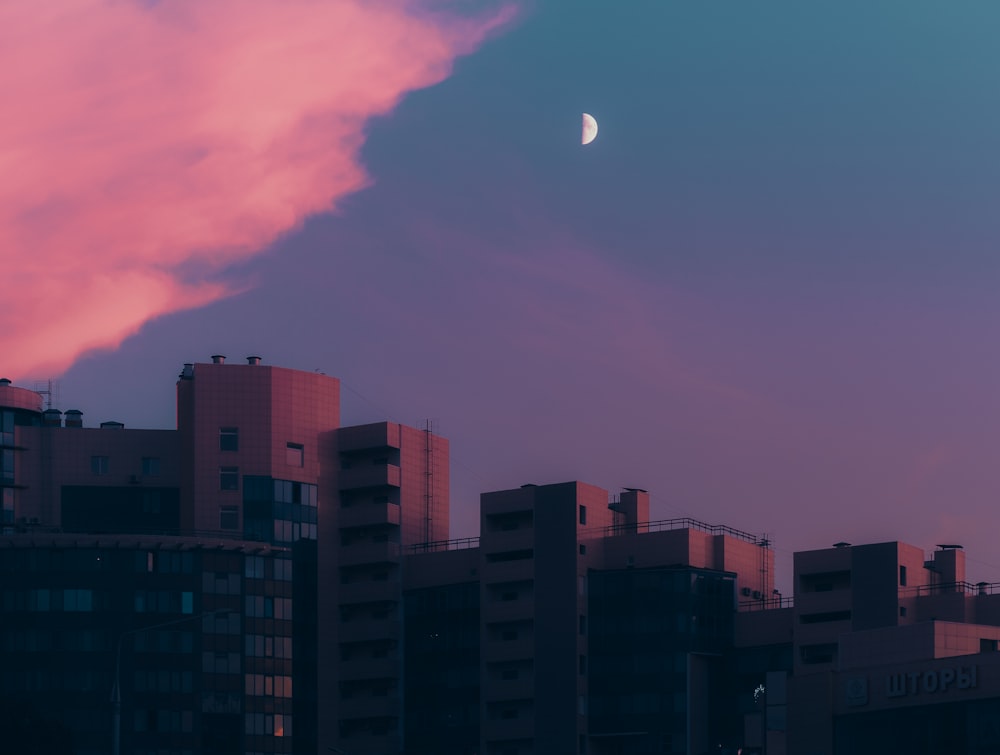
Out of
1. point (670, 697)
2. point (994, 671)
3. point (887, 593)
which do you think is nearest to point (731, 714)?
point (670, 697)

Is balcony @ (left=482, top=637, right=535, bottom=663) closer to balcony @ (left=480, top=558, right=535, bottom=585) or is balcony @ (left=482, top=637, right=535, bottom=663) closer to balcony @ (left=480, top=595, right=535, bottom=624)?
balcony @ (left=480, top=595, right=535, bottom=624)

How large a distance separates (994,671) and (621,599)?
75.4 meters

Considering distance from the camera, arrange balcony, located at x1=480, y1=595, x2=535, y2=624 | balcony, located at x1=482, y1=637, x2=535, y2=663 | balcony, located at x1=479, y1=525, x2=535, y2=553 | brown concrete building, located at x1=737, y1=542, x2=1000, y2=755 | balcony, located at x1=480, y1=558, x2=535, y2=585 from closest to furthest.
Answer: brown concrete building, located at x1=737, y1=542, x2=1000, y2=755
balcony, located at x1=482, y1=637, x2=535, y2=663
balcony, located at x1=480, y1=595, x2=535, y2=624
balcony, located at x1=480, y1=558, x2=535, y2=585
balcony, located at x1=479, y1=525, x2=535, y2=553

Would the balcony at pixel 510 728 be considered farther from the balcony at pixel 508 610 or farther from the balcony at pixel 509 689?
the balcony at pixel 508 610

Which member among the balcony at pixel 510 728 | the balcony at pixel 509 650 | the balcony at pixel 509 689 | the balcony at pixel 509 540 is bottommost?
the balcony at pixel 510 728

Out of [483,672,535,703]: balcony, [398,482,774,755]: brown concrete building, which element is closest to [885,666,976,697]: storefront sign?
[398,482,774,755]: brown concrete building

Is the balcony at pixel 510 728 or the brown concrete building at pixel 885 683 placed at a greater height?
the brown concrete building at pixel 885 683

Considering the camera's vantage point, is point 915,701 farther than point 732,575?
No

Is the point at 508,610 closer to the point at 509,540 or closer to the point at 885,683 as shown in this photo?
the point at 509,540

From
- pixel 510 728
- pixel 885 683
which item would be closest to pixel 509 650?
pixel 510 728

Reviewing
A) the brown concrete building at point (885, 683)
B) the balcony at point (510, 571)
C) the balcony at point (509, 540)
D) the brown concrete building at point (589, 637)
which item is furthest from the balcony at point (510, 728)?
the brown concrete building at point (885, 683)

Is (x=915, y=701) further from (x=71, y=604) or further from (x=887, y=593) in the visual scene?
(x=71, y=604)

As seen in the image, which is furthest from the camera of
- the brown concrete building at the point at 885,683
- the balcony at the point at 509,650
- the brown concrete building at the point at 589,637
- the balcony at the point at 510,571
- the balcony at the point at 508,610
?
the balcony at the point at 510,571

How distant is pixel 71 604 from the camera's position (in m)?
197
